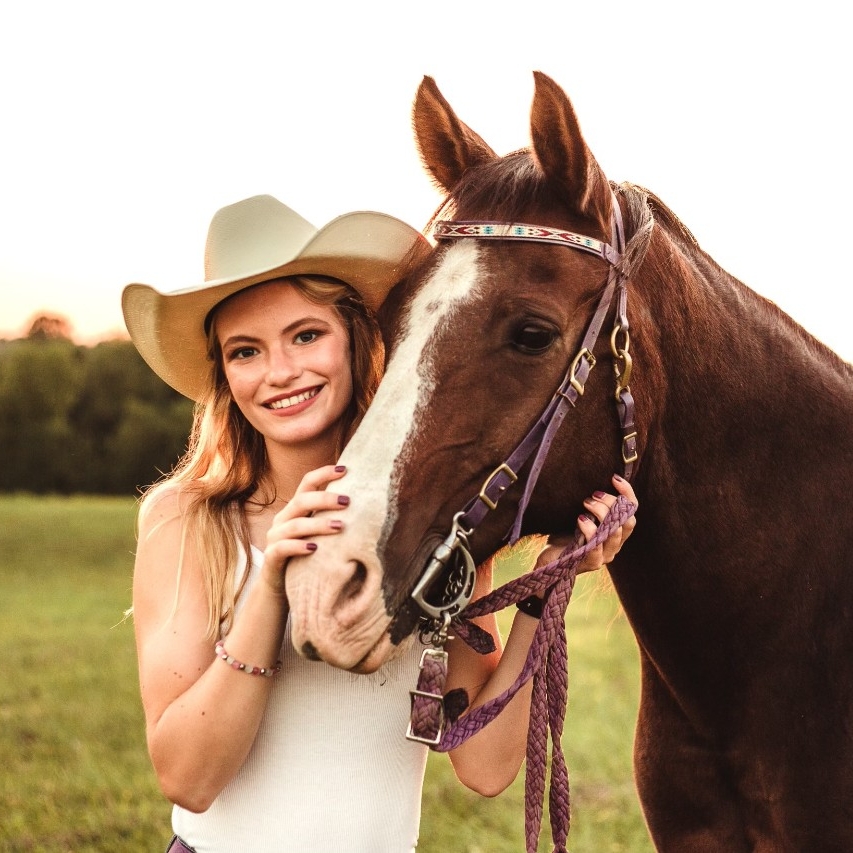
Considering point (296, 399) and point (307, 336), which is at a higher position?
point (307, 336)

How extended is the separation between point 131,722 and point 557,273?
19.4 feet

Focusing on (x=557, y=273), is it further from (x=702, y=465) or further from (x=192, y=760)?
(x=192, y=760)

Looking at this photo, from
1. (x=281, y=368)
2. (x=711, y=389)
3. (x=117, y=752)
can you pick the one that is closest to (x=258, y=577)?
(x=281, y=368)

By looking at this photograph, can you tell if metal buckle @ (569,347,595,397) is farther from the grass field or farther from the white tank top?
the grass field

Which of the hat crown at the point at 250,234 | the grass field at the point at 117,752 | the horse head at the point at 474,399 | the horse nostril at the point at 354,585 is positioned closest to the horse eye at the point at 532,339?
the horse head at the point at 474,399

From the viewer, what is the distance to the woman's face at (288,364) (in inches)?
88.5

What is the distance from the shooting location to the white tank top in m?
2.28

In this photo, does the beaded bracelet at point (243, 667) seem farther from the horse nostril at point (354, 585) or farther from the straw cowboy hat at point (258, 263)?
the straw cowboy hat at point (258, 263)

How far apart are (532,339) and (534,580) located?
0.54 meters

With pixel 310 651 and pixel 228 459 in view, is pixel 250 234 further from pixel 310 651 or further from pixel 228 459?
pixel 310 651

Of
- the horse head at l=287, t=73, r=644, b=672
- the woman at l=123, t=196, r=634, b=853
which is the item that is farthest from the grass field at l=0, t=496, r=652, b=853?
the horse head at l=287, t=73, r=644, b=672

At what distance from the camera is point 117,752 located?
6102 millimetres

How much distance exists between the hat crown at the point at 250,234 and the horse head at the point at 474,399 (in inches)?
15.8

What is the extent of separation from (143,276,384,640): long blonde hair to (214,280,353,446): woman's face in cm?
5
